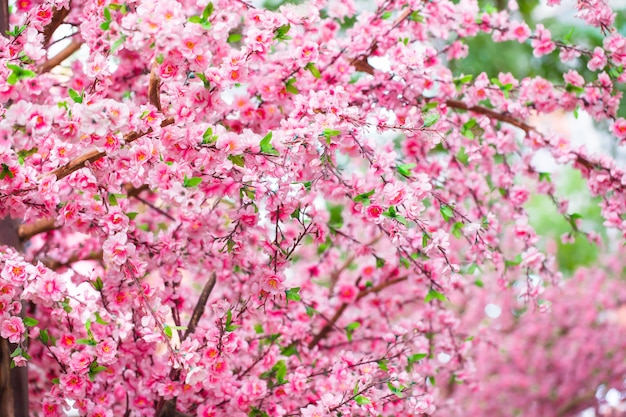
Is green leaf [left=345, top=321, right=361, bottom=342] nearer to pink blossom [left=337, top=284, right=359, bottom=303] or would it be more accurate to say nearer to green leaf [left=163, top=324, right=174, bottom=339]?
pink blossom [left=337, top=284, right=359, bottom=303]

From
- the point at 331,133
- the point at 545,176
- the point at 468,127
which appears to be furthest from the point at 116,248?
the point at 545,176

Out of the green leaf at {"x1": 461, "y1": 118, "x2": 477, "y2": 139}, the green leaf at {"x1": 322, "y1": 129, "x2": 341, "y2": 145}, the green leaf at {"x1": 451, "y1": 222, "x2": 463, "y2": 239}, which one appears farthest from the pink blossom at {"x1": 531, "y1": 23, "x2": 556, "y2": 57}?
the green leaf at {"x1": 322, "y1": 129, "x2": 341, "y2": 145}

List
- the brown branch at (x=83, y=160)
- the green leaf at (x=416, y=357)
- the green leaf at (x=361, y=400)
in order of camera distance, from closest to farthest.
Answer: the brown branch at (x=83, y=160), the green leaf at (x=361, y=400), the green leaf at (x=416, y=357)

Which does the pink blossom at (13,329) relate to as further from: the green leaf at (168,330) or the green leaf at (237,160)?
the green leaf at (237,160)

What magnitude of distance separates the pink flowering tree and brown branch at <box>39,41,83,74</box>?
0.01m

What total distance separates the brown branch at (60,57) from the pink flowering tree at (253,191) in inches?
0.4

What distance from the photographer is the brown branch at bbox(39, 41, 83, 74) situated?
109 inches

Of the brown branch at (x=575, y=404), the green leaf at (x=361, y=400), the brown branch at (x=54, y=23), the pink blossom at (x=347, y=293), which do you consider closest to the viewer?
the green leaf at (x=361, y=400)

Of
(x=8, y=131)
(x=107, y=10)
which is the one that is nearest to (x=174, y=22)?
(x=107, y=10)

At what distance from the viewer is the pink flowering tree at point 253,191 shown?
1.91m

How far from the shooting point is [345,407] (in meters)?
2.18

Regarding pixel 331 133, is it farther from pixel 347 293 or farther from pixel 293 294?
pixel 347 293

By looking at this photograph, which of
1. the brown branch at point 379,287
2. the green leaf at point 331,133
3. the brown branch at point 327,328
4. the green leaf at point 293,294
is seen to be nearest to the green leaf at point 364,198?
the green leaf at point 331,133

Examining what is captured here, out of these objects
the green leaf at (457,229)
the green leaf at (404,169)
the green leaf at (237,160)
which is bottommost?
the green leaf at (457,229)
